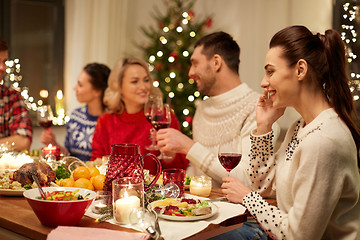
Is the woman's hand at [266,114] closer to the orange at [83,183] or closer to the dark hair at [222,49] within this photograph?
the orange at [83,183]

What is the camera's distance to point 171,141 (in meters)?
2.34

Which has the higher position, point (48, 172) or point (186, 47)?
point (186, 47)

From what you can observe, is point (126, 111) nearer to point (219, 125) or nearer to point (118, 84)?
point (118, 84)

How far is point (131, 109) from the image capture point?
331 centimetres

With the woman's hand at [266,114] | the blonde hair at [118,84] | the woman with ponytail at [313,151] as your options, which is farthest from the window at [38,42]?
the woman with ponytail at [313,151]

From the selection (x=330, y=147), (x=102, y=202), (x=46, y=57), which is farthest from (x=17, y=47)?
(x=330, y=147)

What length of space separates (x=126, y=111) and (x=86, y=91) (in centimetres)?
57

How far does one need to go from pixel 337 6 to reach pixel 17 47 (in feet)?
11.6

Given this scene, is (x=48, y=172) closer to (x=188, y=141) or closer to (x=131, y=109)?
(x=188, y=141)

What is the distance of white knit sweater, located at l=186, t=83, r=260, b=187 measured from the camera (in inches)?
92.4

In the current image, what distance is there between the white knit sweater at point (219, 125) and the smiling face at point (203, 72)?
→ 9 centimetres

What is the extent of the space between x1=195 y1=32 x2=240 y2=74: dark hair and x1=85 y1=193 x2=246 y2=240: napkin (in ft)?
4.87

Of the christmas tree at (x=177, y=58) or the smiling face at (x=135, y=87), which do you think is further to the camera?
the christmas tree at (x=177, y=58)

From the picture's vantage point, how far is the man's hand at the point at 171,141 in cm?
234
